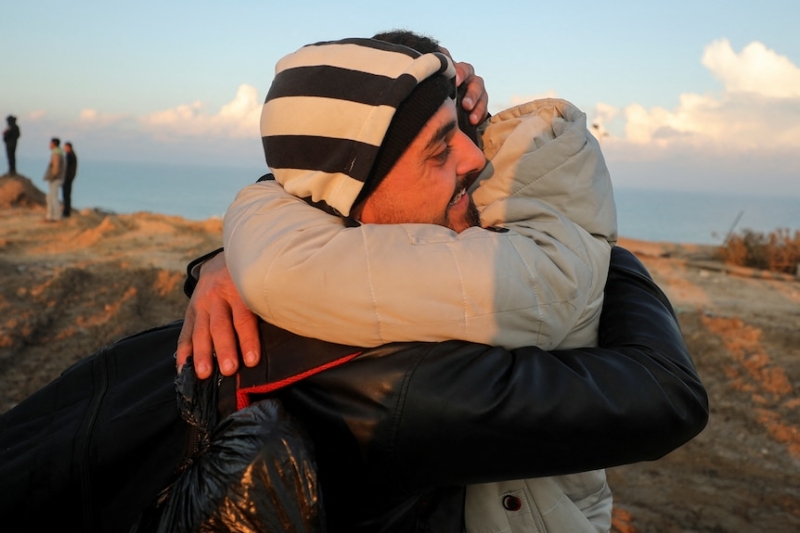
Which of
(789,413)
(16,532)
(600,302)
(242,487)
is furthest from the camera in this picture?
(789,413)

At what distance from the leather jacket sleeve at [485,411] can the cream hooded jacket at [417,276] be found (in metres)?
0.07

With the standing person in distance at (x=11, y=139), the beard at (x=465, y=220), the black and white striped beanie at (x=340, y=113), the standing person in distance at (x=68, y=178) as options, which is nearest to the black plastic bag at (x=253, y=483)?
the black and white striped beanie at (x=340, y=113)

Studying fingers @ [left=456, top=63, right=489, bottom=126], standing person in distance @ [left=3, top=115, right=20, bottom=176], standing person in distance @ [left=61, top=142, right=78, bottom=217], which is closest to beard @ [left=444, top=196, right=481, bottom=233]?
fingers @ [left=456, top=63, right=489, bottom=126]

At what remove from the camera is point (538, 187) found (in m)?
1.92

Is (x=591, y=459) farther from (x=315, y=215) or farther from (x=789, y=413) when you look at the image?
(x=789, y=413)

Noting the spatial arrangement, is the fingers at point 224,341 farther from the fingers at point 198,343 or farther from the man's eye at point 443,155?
the man's eye at point 443,155

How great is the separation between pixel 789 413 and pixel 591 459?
492 cm

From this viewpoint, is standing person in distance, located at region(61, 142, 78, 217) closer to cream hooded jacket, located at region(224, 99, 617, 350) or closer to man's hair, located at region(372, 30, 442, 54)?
man's hair, located at region(372, 30, 442, 54)

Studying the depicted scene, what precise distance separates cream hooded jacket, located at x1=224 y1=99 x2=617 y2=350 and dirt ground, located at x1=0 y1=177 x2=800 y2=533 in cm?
295

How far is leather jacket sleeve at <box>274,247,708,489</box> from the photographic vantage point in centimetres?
143

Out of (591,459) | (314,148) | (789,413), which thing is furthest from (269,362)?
(789,413)

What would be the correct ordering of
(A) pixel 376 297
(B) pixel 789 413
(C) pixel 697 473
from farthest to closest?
(B) pixel 789 413 → (C) pixel 697 473 → (A) pixel 376 297

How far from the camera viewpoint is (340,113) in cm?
173

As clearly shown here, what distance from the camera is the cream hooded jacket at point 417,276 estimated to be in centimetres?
146
